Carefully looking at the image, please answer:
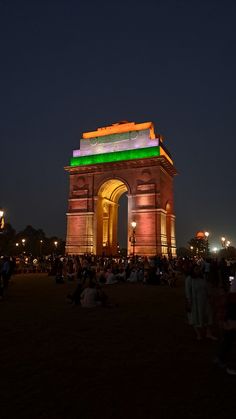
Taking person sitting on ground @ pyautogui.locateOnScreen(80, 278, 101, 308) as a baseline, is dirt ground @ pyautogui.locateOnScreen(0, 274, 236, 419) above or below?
below

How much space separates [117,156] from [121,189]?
Answer: 18.8 feet

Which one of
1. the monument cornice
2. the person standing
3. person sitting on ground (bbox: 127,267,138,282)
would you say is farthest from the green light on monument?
the person standing

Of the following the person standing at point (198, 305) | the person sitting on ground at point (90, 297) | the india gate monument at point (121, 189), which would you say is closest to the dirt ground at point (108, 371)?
the person standing at point (198, 305)

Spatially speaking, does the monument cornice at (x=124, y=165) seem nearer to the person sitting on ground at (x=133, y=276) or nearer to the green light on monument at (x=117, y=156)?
the green light on monument at (x=117, y=156)

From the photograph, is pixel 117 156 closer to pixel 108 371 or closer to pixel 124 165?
pixel 124 165

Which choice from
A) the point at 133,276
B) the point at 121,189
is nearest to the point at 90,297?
the point at 133,276

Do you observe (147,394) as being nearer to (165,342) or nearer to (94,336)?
(165,342)

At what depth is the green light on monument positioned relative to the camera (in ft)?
121

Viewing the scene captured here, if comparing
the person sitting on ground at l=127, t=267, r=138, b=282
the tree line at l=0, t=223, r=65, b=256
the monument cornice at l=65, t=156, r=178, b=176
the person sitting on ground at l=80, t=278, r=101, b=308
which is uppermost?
the monument cornice at l=65, t=156, r=178, b=176

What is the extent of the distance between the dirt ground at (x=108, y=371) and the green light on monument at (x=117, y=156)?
29.8 m

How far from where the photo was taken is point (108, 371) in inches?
185

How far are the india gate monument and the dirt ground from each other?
88.7ft

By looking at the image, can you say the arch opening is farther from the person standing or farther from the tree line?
the person standing

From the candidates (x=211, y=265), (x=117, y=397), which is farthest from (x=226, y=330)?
(x=211, y=265)
